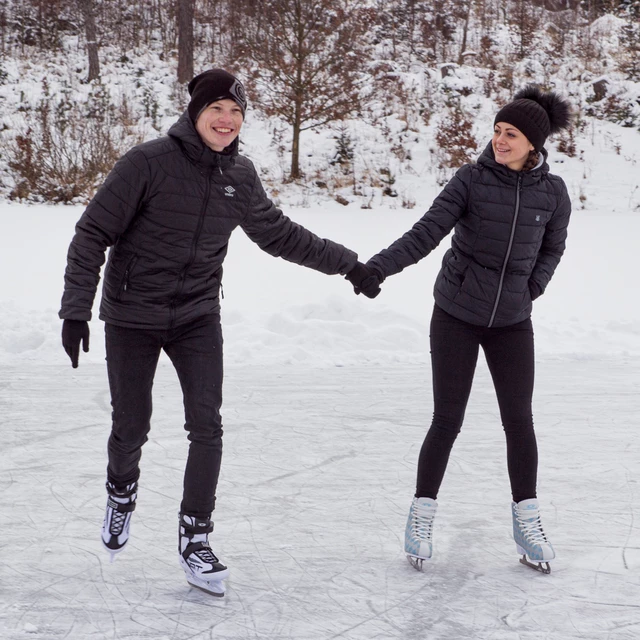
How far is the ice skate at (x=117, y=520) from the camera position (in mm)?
2707

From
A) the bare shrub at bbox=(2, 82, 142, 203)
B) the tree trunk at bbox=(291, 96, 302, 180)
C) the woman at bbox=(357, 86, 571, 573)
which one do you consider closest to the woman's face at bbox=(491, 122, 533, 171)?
the woman at bbox=(357, 86, 571, 573)

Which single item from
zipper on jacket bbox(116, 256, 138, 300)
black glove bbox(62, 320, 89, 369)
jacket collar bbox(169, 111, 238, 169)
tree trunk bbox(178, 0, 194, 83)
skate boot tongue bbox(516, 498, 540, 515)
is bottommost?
skate boot tongue bbox(516, 498, 540, 515)

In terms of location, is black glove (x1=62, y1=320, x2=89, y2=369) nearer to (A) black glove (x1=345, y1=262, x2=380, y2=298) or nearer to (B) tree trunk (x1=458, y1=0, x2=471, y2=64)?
(A) black glove (x1=345, y1=262, x2=380, y2=298)

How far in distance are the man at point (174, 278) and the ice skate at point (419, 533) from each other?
2.14 ft

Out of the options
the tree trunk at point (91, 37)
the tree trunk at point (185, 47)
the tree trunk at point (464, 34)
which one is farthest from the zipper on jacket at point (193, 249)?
the tree trunk at point (464, 34)

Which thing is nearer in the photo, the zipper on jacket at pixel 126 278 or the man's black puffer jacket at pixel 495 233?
the zipper on jacket at pixel 126 278

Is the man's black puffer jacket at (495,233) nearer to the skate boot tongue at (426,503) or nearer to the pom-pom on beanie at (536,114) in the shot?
the pom-pom on beanie at (536,114)

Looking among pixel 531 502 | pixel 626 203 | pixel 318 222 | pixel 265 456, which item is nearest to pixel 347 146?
pixel 318 222

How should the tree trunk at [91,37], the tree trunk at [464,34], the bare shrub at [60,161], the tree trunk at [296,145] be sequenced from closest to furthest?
1. the bare shrub at [60,161]
2. the tree trunk at [296,145]
3. the tree trunk at [91,37]
4. the tree trunk at [464,34]

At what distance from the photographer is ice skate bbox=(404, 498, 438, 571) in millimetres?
2744

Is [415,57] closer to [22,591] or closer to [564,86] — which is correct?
[564,86]

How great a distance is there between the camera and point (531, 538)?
275 centimetres

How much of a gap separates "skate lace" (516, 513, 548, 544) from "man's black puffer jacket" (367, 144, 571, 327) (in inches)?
26.7

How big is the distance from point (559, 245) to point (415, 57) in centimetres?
1612
